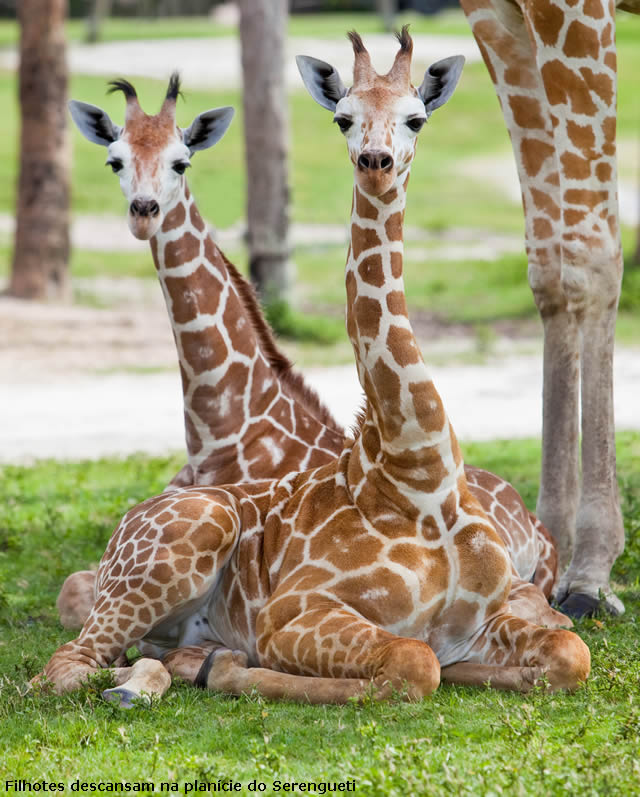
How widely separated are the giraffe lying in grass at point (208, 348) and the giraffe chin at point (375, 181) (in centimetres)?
161

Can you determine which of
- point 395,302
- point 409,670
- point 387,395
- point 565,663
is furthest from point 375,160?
point 565,663

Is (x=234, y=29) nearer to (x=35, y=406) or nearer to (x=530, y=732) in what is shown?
(x=35, y=406)

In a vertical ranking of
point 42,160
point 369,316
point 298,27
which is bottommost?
point 369,316

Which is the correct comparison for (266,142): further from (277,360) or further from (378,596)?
(378,596)

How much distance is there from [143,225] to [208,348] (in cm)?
79

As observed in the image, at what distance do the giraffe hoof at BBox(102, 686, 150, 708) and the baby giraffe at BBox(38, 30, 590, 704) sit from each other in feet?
0.06

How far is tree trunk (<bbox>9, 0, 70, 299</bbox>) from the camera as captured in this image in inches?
687

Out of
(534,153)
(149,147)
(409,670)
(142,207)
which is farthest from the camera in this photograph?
(534,153)

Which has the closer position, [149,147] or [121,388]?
[149,147]

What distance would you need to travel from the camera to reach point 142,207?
6062mm

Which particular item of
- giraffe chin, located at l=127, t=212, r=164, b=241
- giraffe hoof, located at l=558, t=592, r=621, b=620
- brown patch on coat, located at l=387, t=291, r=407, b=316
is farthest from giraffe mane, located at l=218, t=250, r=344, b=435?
brown patch on coat, located at l=387, t=291, r=407, b=316

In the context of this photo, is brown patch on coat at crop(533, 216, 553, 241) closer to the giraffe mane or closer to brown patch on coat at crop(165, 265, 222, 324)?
the giraffe mane

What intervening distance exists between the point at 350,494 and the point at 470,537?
1.89ft

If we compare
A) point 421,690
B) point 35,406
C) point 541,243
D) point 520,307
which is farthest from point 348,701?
point 520,307
